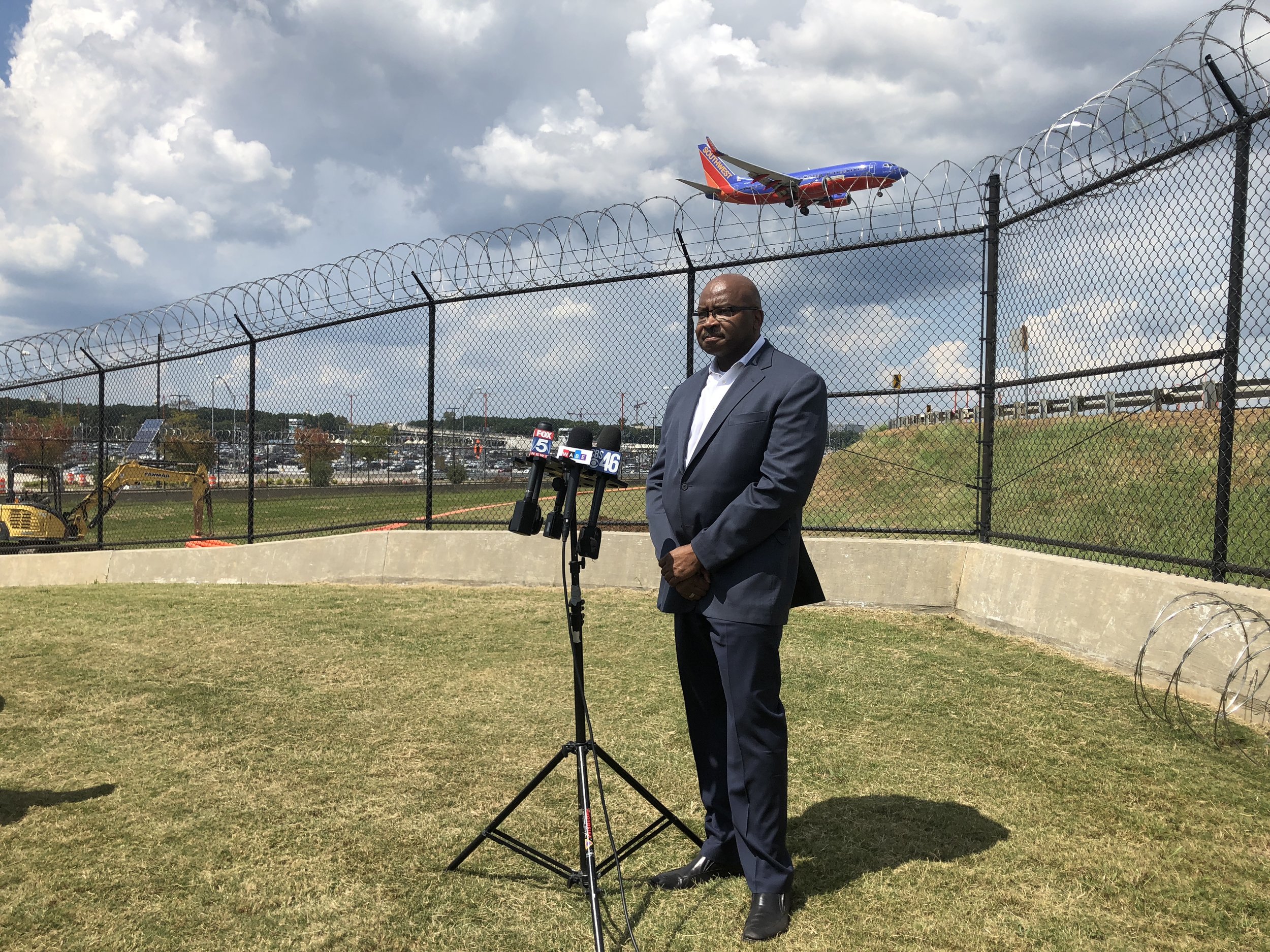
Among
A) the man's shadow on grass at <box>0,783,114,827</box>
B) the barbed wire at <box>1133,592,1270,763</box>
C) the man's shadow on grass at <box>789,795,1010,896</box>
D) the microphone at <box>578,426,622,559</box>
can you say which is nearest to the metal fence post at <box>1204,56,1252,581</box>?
the barbed wire at <box>1133,592,1270,763</box>

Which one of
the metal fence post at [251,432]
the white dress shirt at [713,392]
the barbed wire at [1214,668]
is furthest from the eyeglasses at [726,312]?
the metal fence post at [251,432]

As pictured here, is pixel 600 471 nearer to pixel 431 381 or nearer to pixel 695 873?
pixel 695 873

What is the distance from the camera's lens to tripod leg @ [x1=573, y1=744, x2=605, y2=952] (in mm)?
2504

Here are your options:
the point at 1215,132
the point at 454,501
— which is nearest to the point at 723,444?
the point at 1215,132

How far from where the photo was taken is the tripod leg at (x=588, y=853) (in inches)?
98.6

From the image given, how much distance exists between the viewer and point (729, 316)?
3021 mm

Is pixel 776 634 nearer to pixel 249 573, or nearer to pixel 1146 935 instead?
pixel 1146 935

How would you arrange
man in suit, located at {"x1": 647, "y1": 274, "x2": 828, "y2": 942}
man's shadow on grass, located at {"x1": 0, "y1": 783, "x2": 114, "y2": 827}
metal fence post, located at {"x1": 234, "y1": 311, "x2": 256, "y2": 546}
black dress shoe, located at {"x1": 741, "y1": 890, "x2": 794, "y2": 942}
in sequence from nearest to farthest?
1. black dress shoe, located at {"x1": 741, "y1": 890, "x2": 794, "y2": 942}
2. man in suit, located at {"x1": 647, "y1": 274, "x2": 828, "y2": 942}
3. man's shadow on grass, located at {"x1": 0, "y1": 783, "x2": 114, "y2": 827}
4. metal fence post, located at {"x1": 234, "y1": 311, "x2": 256, "y2": 546}

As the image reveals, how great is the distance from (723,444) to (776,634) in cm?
64

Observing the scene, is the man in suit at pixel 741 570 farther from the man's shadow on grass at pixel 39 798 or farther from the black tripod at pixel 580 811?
the man's shadow on grass at pixel 39 798

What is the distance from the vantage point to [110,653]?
255 inches

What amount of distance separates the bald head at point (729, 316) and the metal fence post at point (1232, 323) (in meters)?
3.84

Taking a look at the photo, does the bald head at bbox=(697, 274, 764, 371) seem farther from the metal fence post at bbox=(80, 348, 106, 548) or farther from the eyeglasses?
the metal fence post at bbox=(80, 348, 106, 548)

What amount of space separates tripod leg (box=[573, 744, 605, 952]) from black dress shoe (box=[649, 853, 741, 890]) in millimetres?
240
